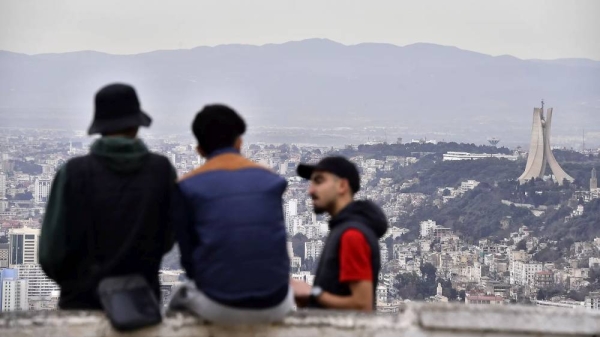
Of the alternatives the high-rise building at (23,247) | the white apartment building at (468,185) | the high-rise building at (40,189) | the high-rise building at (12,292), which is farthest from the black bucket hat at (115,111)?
the white apartment building at (468,185)

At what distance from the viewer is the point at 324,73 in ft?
Answer: 237

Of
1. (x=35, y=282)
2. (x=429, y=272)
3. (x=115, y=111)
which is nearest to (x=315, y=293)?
(x=115, y=111)

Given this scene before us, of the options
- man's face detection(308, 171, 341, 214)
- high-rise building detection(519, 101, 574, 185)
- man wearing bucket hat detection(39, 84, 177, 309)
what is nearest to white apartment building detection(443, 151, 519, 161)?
high-rise building detection(519, 101, 574, 185)

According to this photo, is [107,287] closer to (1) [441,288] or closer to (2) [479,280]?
(1) [441,288]

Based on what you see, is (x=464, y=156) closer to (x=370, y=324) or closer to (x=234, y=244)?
(x=370, y=324)

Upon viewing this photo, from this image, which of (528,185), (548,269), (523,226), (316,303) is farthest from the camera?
(528,185)

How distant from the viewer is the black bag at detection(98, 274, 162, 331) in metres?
4.24

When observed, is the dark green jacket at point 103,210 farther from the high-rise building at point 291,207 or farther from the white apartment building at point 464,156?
the white apartment building at point 464,156

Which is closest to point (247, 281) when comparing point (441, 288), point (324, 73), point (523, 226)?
Answer: point (441, 288)

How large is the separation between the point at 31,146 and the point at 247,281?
29.3 metres

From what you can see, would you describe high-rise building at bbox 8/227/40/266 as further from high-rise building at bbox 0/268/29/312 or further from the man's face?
the man's face

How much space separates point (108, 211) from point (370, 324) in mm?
1062

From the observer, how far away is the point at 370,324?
14.7ft

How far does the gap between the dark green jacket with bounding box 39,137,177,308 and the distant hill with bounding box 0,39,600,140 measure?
34741mm
